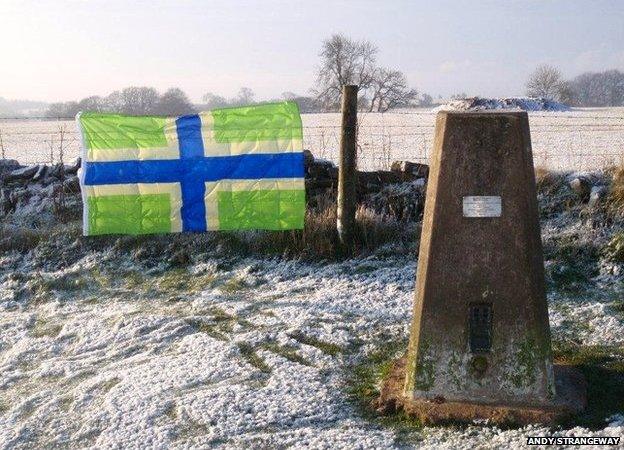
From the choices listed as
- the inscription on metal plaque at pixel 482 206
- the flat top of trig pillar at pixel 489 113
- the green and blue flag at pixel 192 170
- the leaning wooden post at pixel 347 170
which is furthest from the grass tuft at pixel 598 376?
the green and blue flag at pixel 192 170

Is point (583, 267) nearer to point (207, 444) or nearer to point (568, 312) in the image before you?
point (568, 312)

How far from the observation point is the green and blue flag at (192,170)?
7.75 metres

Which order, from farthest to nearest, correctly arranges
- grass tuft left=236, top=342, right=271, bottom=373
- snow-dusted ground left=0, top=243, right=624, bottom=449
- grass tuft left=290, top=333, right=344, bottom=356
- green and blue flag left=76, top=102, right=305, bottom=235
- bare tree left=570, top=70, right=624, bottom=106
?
bare tree left=570, top=70, right=624, bottom=106
green and blue flag left=76, top=102, right=305, bottom=235
grass tuft left=290, top=333, right=344, bottom=356
grass tuft left=236, top=342, right=271, bottom=373
snow-dusted ground left=0, top=243, right=624, bottom=449

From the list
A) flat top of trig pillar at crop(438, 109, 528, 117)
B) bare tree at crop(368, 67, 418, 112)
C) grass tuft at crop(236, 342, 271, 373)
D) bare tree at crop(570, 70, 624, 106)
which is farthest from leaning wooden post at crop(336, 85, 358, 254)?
bare tree at crop(570, 70, 624, 106)

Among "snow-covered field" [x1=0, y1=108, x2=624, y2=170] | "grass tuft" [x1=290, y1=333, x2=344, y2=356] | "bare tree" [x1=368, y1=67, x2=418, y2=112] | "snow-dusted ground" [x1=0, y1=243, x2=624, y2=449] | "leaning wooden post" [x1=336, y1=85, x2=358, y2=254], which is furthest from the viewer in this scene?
"bare tree" [x1=368, y1=67, x2=418, y2=112]

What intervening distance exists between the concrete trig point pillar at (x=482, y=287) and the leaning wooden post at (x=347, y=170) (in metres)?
3.55

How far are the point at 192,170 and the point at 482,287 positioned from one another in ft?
14.1

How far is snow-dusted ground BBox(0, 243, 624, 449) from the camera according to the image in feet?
14.6

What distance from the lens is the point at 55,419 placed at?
485 cm

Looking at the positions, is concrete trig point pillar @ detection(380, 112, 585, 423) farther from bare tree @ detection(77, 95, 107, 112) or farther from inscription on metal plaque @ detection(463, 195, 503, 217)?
bare tree @ detection(77, 95, 107, 112)

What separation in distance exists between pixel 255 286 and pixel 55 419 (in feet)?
10.2

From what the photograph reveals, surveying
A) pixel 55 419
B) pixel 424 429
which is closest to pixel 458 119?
pixel 424 429

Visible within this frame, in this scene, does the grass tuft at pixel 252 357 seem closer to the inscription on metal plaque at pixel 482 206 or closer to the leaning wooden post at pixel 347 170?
the inscription on metal plaque at pixel 482 206

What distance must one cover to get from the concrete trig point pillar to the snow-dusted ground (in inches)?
10.4
